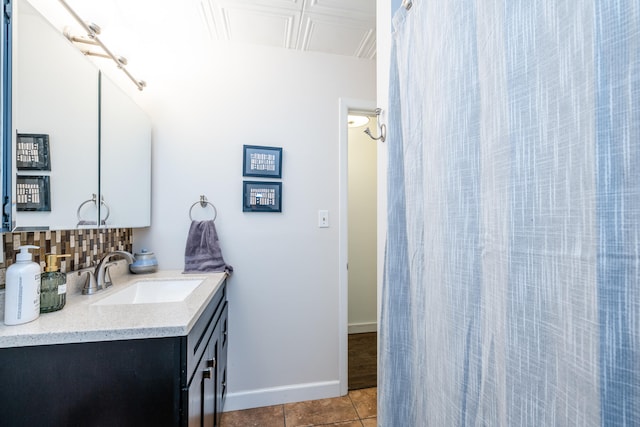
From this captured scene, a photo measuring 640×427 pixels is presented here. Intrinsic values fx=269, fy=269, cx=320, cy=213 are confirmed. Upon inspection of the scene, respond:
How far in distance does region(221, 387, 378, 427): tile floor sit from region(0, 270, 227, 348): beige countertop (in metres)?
1.03

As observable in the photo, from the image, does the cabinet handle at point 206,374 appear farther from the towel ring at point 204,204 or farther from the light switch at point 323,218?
the light switch at point 323,218

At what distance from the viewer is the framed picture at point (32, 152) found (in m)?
0.83

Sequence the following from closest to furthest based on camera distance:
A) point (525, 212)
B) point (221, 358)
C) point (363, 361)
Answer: point (525, 212), point (221, 358), point (363, 361)

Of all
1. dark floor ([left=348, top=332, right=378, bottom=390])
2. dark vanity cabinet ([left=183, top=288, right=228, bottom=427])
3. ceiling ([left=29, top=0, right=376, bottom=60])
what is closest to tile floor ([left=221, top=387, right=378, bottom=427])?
dark floor ([left=348, top=332, right=378, bottom=390])

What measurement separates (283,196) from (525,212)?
1.48 metres

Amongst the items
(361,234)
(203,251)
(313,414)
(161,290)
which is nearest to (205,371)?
(161,290)

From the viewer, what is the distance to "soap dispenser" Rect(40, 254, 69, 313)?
0.89 meters

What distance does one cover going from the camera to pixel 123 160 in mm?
1352

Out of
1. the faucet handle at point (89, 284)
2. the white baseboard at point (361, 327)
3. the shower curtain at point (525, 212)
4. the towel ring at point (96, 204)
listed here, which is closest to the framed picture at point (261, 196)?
the towel ring at point (96, 204)

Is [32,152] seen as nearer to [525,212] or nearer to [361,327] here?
[525,212]

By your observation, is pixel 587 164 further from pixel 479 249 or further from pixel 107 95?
pixel 107 95

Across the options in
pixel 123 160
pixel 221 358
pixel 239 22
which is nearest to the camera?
pixel 123 160

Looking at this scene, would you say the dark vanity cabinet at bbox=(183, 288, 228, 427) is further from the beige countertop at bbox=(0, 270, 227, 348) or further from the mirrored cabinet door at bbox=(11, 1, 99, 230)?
the mirrored cabinet door at bbox=(11, 1, 99, 230)

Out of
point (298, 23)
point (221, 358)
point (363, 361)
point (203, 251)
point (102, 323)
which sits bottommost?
point (363, 361)
